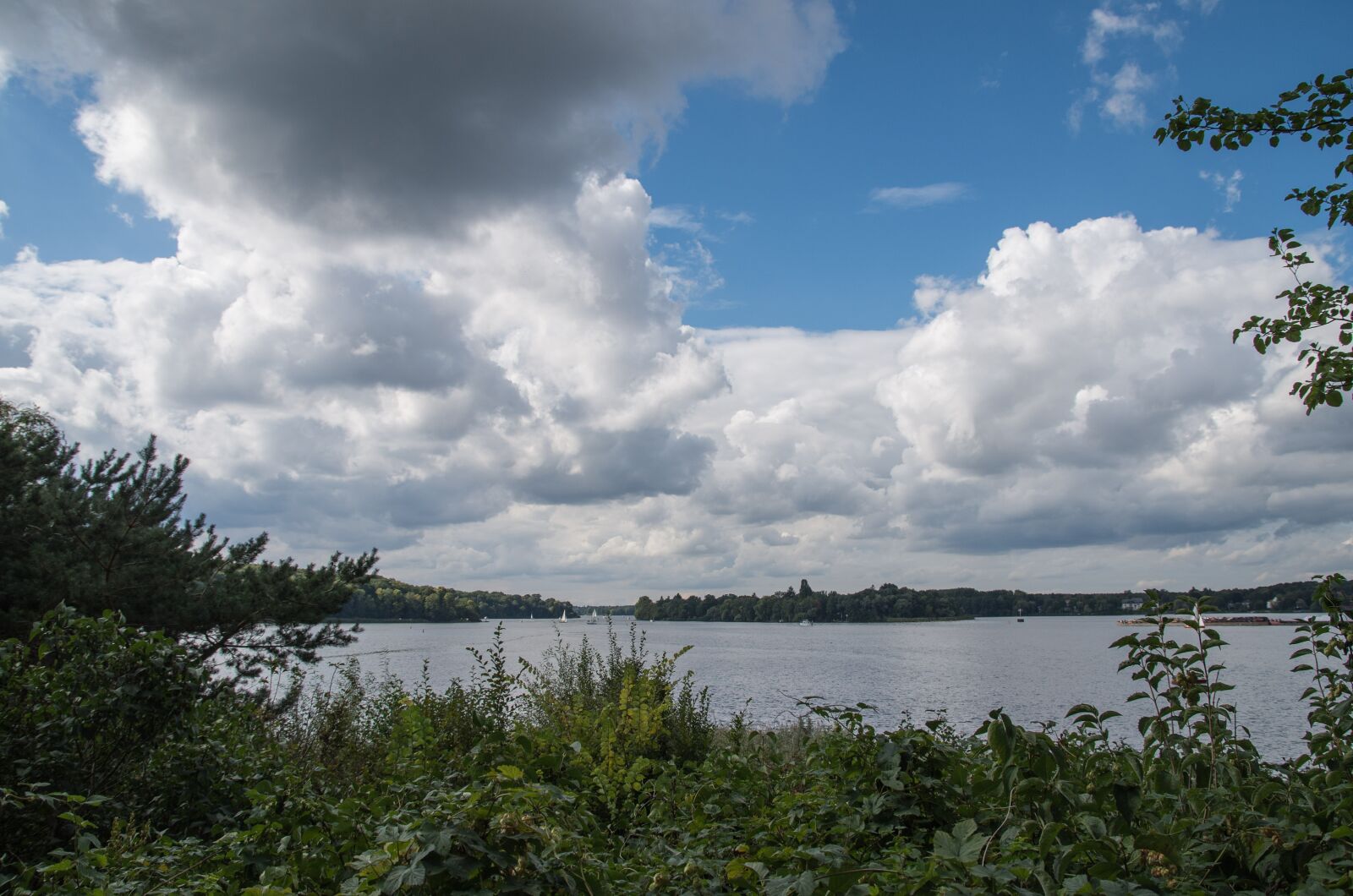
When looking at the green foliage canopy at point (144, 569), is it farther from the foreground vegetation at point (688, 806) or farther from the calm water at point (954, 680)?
the foreground vegetation at point (688, 806)

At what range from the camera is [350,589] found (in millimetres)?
13797

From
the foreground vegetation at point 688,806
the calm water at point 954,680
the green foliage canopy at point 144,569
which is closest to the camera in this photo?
the foreground vegetation at point 688,806

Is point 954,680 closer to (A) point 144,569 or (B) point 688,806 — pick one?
(A) point 144,569

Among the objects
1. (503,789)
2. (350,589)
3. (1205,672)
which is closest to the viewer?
(503,789)

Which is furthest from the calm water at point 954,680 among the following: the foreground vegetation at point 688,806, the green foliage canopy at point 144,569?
the foreground vegetation at point 688,806

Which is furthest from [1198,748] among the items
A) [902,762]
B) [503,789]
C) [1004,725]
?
[503,789]

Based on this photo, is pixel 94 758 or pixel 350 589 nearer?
pixel 94 758

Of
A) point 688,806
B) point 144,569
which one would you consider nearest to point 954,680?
point 144,569

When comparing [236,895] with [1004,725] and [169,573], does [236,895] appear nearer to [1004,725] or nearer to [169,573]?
[1004,725]

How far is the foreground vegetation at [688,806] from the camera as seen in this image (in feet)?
6.29

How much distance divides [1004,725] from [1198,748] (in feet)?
4.64

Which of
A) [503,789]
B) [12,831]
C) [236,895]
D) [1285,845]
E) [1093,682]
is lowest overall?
[1093,682]

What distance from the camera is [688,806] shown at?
3531mm

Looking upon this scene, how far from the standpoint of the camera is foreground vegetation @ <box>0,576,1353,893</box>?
1916 millimetres
